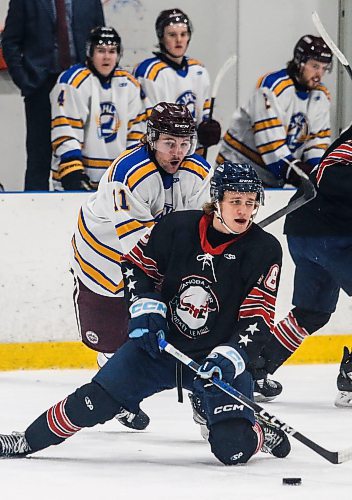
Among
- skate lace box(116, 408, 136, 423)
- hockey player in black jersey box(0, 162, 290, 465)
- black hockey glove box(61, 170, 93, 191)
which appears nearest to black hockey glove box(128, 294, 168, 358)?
hockey player in black jersey box(0, 162, 290, 465)

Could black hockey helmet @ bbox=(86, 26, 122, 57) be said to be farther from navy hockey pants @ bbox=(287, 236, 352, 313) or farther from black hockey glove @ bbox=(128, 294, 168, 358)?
black hockey glove @ bbox=(128, 294, 168, 358)

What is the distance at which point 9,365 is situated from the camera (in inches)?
184

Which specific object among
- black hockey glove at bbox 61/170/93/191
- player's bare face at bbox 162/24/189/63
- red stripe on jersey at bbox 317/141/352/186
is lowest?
black hockey glove at bbox 61/170/93/191

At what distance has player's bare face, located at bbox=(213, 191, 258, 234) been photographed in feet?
9.90

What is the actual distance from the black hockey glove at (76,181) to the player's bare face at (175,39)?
2.13ft

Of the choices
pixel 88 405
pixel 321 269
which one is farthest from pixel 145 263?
pixel 321 269

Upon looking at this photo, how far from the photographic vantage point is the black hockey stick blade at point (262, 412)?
2943mm

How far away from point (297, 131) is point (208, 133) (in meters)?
0.41

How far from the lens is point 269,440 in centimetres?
313

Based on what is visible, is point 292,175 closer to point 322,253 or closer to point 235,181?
point 322,253

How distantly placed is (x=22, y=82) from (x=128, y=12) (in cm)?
115

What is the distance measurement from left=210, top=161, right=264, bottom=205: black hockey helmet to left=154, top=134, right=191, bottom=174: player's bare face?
1.25ft

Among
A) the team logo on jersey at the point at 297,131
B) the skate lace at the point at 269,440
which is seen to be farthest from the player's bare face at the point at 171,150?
the team logo on jersey at the point at 297,131

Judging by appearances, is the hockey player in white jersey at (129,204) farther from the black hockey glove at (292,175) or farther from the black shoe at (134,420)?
the black hockey glove at (292,175)
